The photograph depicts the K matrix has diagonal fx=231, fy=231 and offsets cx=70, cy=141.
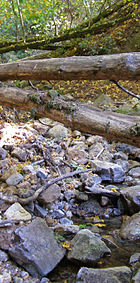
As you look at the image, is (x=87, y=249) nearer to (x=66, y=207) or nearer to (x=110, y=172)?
(x=66, y=207)

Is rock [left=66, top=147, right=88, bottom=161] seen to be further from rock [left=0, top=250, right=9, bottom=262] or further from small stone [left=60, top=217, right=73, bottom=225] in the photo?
rock [left=0, top=250, right=9, bottom=262]

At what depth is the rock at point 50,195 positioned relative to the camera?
447 centimetres

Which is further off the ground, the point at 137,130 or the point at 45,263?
the point at 137,130

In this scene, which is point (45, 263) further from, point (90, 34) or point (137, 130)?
point (90, 34)

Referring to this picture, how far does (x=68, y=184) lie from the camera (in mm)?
5344

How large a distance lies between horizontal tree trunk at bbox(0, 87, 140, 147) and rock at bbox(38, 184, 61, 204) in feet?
6.59

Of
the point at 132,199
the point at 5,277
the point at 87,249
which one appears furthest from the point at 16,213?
the point at 132,199

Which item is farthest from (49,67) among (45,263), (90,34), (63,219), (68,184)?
(90,34)

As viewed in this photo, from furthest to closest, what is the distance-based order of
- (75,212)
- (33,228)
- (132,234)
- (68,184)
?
(68,184) < (75,212) < (132,234) < (33,228)

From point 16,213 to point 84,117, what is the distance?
7.32 ft

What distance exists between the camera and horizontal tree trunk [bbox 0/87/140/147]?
234 cm

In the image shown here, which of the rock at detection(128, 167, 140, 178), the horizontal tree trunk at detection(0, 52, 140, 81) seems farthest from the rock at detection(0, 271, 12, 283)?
the rock at detection(128, 167, 140, 178)

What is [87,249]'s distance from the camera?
10.9 ft

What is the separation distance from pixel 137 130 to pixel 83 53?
8.80m
